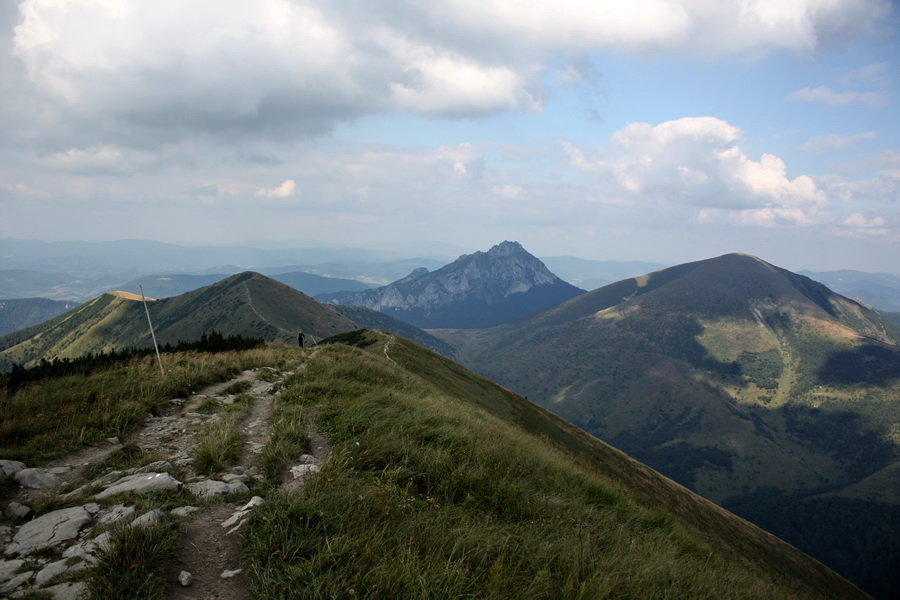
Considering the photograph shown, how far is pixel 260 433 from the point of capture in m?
10.2

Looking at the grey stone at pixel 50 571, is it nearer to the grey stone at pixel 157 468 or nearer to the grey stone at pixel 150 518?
the grey stone at pixel 150 518

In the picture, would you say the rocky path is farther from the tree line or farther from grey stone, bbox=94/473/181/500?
the tree line

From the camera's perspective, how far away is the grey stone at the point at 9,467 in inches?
285

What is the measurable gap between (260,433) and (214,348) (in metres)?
17.0

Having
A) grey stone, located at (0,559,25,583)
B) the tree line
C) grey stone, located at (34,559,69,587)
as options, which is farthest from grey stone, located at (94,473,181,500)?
the tree line

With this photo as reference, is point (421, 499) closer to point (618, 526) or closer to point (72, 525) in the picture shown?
point (618, 526)

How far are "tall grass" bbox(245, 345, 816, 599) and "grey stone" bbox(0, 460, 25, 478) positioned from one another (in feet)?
18.2

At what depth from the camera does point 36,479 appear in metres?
7.28

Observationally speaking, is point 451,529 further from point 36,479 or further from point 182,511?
point 36,479

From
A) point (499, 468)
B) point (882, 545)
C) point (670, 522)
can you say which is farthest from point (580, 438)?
point (882, 545)

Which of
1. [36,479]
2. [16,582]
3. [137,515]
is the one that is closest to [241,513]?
[137,515]

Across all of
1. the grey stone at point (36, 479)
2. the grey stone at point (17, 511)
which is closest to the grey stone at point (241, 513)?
the grey stone at point (17, 511)

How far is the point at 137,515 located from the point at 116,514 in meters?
0.41

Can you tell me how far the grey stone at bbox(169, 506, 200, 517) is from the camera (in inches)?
232
